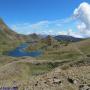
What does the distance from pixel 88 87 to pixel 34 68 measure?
46226 mm

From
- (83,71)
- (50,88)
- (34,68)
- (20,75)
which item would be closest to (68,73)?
(83,71)

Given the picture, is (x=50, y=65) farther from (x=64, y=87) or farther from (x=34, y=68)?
(x=64, y=87)

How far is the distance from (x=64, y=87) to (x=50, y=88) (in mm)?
1420

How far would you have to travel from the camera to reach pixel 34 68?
71.9 metres

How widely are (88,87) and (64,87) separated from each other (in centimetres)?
245

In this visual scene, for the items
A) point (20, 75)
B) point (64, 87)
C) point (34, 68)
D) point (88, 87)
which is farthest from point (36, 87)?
point (34, 68)

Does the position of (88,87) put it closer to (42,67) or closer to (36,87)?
(36,87)

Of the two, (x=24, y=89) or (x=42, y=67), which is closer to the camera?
(x=24, y=89)

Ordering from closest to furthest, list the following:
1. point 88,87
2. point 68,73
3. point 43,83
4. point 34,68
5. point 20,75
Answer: point 88,87 < point 43,83 < point 68,73 < point 20,75 < point 34,68

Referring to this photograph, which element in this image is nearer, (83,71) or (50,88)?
(50,88)

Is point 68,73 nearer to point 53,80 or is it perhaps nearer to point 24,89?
point 53,80

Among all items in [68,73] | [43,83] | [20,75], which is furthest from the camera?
[20,75]

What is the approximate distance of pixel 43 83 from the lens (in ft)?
93.4

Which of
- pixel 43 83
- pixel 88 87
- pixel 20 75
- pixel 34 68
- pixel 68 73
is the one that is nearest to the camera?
pixel 88 87
